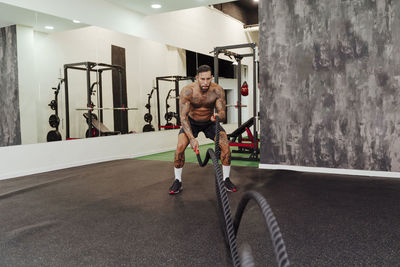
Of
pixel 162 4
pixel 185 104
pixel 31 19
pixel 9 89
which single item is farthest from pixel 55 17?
pixel 185 104

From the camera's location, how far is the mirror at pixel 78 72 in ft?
14.6

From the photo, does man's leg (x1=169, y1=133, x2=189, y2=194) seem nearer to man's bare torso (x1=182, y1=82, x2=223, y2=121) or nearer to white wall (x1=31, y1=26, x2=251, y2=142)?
man's bare torso (x1=182, y1=82, x2=223, y2=121)

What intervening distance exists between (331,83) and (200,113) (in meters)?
1.84

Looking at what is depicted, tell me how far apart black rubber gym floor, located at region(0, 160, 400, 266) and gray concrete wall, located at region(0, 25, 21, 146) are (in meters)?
0.63

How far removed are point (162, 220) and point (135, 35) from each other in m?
4.82

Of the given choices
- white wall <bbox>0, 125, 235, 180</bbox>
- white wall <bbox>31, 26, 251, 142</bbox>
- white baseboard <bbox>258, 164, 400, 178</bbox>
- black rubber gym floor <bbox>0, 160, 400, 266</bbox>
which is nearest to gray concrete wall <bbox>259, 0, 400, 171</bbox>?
white baseboard <bbox>258, 164, 400, 178</bbox>

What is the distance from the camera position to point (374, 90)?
3.87m

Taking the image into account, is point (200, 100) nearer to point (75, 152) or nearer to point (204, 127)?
point (204, 127)

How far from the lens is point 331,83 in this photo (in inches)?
161

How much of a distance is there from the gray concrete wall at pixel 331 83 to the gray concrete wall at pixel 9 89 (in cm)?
342

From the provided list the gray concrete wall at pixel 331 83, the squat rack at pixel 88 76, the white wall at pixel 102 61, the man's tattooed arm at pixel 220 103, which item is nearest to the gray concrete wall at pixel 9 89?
the white wall at pixel 102 61

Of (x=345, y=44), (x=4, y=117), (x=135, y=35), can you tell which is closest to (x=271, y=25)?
(x=345, y=44)

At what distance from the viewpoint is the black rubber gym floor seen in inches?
70.6

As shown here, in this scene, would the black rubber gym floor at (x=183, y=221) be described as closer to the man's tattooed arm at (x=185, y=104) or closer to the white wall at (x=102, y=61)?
the man's tattooed arm at (x=185, y=104)
